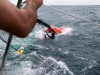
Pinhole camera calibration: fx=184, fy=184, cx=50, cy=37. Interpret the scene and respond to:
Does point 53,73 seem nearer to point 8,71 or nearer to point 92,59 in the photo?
point 8,71

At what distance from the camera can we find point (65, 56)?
1572 centimetres

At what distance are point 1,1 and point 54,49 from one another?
17128 mm

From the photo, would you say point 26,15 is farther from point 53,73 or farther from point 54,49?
point 54,49

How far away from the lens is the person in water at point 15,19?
97 cm

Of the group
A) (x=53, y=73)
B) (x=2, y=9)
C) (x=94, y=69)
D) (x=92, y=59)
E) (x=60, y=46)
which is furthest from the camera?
(x=60, y=46)

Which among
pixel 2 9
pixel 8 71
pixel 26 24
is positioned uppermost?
pixel 2 9

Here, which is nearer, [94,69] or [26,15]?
[26,15]

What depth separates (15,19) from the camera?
1.01m

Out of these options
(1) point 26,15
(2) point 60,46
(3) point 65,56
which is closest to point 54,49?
(2) point 60,46

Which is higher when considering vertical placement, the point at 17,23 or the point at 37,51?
the point at 17,23

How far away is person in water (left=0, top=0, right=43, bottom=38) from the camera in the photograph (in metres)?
0.97

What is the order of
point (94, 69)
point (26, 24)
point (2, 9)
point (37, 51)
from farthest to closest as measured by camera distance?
point (37, 51) < point (94, 69) < point (26, 24) < point (2, 9)

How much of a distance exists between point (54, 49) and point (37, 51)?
5.79 feet

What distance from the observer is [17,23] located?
103 centimetres
